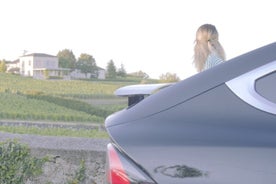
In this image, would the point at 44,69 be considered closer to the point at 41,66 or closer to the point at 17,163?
the point at 41,66

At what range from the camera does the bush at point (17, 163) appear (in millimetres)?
4348

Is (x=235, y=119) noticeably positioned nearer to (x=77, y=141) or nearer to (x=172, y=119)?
(x=172, y=119)

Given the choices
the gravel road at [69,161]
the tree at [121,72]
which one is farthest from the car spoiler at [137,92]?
the tree at [121,72]

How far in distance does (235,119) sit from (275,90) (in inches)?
8.1

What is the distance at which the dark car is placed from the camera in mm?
2113

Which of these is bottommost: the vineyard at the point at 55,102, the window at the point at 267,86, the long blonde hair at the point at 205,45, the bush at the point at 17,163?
the bush at the point at 17,163

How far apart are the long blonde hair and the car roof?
2532 mm

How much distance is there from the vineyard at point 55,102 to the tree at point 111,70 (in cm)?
593

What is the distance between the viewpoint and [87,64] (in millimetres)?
72312

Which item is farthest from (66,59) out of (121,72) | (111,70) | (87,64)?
(121,72)

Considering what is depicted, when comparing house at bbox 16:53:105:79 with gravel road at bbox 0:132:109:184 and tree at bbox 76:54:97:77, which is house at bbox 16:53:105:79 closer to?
tree at bbox 76:54:97:77

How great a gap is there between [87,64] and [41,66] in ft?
47.9

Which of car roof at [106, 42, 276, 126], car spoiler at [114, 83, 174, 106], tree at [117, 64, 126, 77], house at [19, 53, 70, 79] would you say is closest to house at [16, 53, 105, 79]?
house at [19, 53, 70, 79]

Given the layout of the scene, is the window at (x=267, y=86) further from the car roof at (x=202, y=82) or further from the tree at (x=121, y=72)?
the tree at (x=121, y=72)
